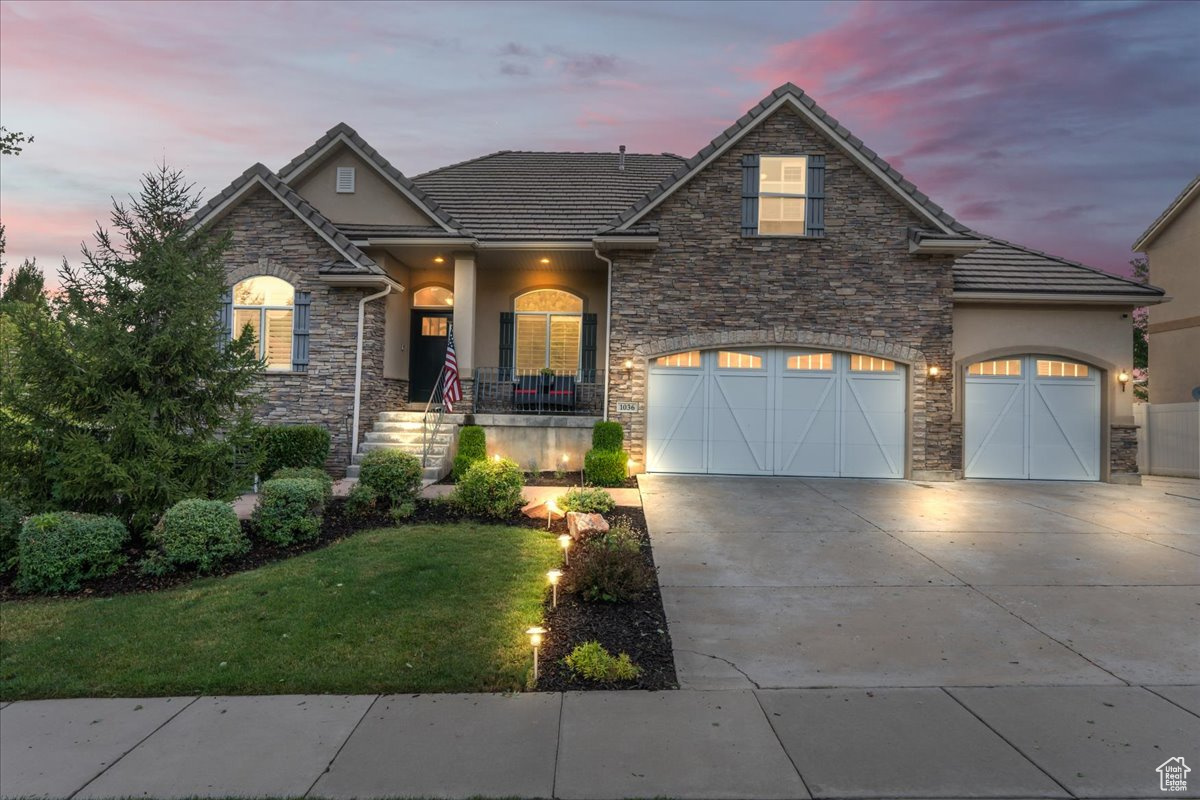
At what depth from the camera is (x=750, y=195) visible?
13.1m

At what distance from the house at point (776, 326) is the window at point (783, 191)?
0.04 meters

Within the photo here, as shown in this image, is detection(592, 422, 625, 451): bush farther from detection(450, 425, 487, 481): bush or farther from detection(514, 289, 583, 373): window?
detection(514, 289, 583, 373): window

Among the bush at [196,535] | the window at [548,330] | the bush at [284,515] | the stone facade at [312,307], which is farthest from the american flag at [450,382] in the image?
the bush at [196,535]

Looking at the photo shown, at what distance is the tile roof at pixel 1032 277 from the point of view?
13.1 metres

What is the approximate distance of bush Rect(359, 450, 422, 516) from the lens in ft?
29.9

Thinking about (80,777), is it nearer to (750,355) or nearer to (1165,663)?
(1165,663)

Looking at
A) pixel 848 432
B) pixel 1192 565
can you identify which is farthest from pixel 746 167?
pixel 1192 565

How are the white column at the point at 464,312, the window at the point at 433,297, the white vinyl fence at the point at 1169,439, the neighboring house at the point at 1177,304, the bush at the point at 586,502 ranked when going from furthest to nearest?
1. the neighboring house at the point at 1177,304
2. the window at the point at 433,297
3. the white vinyl fence at the point at 1169,439
4. the white column at the point at 464,312
5. the bush at the point at 586,502

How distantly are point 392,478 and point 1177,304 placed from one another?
22353 millimetres

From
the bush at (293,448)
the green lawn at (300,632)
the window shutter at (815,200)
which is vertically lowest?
the green lawn at (300,632)

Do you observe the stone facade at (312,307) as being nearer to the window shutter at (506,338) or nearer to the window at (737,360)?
the window shutter at (506,338)

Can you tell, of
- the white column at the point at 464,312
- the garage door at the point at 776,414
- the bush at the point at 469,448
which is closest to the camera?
the bush at the point at 469,448

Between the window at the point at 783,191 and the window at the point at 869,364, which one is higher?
the window at the point at 783,191

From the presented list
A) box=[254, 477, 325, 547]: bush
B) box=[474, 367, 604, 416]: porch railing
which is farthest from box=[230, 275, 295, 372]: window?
box=[254, 477, 325, 547]: bush
